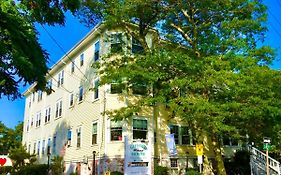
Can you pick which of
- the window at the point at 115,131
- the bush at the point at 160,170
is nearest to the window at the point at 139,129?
the window at the point at 115,131

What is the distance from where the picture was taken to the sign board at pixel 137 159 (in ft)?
60.3

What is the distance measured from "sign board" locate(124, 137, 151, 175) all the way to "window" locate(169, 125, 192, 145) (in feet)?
31.9

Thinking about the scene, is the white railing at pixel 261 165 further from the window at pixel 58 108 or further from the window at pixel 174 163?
the window at pixel 58 108

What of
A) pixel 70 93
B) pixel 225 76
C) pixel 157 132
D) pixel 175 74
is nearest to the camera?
pixel 225 76

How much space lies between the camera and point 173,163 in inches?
1072

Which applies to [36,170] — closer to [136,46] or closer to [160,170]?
[160,170]

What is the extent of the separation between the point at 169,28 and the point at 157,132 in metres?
8.21

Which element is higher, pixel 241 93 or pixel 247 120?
pixel 241 93

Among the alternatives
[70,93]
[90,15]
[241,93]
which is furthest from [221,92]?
[70,93]

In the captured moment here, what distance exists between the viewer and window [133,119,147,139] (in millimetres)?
25362

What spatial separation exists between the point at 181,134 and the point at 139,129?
5.08 m

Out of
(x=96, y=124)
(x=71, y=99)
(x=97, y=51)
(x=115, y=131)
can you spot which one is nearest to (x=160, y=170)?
(x=115, y=131)

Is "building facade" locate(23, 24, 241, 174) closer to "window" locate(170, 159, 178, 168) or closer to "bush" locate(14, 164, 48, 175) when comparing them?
"window" locate(170, 159, 178, 168)

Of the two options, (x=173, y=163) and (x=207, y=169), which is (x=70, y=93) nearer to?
(x=173, y=163)
